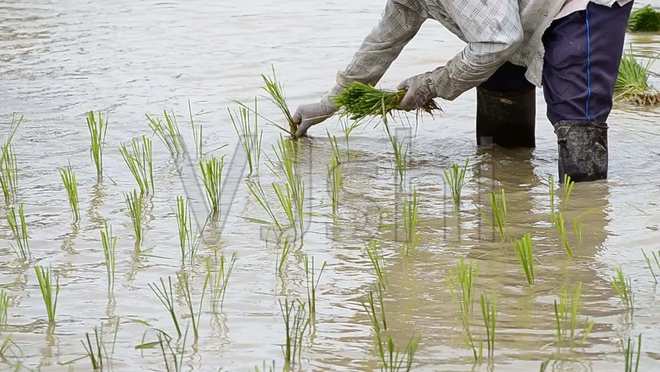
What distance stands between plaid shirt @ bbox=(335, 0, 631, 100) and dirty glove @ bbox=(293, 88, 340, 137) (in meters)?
0.28

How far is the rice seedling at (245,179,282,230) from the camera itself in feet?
12.3

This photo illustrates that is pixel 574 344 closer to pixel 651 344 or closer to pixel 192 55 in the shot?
pixel 651 344

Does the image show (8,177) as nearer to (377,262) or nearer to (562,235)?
(377,262)

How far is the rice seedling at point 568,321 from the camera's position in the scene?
8.85ft

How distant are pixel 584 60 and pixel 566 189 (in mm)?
457

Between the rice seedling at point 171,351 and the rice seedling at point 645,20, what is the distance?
4.88 meters

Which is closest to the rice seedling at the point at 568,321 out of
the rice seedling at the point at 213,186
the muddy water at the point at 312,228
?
the muddy water at the point at 312,228

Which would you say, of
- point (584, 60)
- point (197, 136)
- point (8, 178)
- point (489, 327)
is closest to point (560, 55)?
point (584, 60)

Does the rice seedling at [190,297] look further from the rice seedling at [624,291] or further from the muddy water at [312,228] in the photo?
the rice seedling at [624,291]

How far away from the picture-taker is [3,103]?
18.4ft

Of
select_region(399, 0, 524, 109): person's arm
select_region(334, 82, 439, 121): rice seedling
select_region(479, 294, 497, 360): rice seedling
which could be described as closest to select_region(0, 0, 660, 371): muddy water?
select_region(479, 294, 497, 360): rice seedling

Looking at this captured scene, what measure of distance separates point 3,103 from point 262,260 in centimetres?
262

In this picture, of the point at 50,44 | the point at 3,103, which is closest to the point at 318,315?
the point at 3,103

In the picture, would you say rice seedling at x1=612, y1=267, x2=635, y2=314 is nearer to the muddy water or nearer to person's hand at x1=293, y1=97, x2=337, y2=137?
the muddy water
